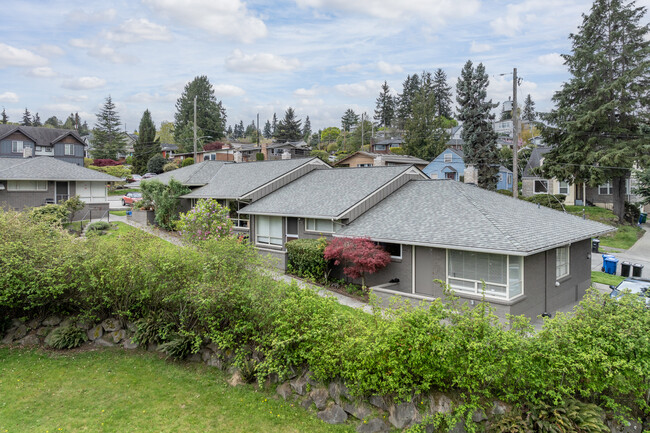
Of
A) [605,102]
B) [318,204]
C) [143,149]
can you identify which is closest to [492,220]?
[318,204]

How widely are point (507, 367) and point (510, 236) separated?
274 inches

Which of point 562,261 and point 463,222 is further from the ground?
point 463,222

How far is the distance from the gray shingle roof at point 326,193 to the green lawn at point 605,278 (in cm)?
1079

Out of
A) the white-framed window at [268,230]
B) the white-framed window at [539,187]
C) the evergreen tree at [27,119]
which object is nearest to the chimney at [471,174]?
the white-framed window at [268,230]

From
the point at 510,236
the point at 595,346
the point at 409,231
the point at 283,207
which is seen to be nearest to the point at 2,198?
the point at 283,207

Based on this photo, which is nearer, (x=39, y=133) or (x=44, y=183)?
(x=44, y=183)

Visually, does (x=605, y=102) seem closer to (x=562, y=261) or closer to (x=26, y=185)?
(x=562, y=261)

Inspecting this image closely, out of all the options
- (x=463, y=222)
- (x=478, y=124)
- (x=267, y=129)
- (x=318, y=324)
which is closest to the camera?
(x=318, y=324)

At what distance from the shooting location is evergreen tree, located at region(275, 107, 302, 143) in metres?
80.2

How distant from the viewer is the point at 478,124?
41.9 m

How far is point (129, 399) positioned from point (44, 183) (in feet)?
88.0

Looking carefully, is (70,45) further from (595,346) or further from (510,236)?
(595,346)

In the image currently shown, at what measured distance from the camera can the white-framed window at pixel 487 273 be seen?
12.8m

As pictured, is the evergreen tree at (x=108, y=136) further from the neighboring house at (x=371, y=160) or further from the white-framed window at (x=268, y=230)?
the white-framed window at (x=268, y=230)
